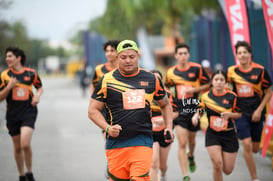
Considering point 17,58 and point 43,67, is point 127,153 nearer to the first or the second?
point 17,58

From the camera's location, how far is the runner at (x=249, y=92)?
741 centimetres

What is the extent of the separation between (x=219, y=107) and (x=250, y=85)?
3.02 feet

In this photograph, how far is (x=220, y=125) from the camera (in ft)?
22.2

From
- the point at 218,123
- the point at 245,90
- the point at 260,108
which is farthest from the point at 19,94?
the point at 260,108

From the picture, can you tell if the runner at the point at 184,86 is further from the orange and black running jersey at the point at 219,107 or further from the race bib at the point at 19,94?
the race bib at the point at 19,94

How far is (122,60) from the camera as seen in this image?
508cm

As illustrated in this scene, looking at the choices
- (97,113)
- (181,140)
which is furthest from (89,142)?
(97,113)

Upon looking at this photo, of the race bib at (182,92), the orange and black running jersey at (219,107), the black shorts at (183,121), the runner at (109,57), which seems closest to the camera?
the orange and black running jersey at (219,107)

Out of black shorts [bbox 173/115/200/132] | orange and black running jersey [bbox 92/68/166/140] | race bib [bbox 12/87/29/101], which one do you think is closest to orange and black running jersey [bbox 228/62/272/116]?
black shorts [bbox 173/115/200/132]

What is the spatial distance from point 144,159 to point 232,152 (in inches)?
80.7

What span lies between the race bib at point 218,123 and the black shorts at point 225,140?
0.22 feet

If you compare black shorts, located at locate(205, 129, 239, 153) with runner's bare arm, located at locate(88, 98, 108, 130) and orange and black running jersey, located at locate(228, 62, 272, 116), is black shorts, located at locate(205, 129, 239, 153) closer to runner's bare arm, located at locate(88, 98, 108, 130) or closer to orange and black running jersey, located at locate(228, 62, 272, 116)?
orange and black running jersey, located at locate(228, 62, 272, 116)

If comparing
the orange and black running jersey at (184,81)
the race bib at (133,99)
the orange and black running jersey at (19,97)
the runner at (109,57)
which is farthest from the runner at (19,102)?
the race bib at (133,99)

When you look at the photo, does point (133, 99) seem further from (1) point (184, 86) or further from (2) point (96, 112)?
(1) point (184, 86)
